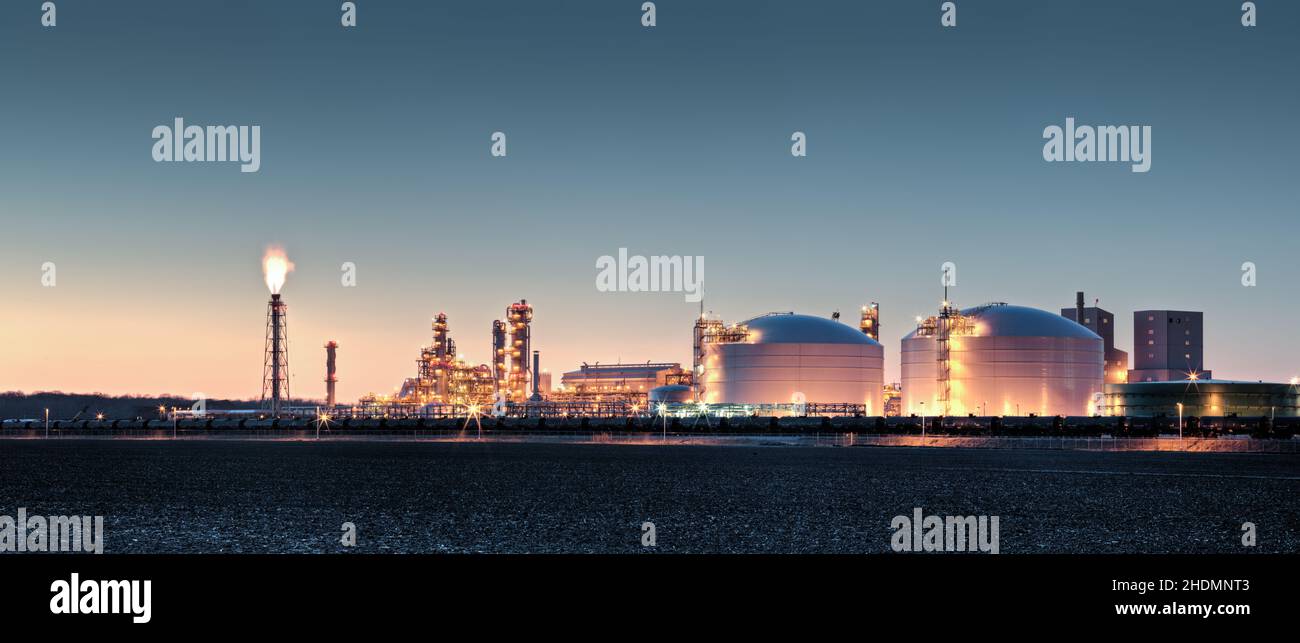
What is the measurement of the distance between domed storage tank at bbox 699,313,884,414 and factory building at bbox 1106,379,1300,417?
2577cm

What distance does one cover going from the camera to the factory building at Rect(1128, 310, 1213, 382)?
183 metres

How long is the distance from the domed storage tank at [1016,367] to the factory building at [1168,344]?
75.0 meters

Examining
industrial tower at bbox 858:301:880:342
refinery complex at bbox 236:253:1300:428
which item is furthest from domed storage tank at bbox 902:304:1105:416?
industrial tower at bbox 858:301:880:342

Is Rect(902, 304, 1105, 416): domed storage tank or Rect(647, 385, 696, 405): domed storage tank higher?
Rect(902, 304, 1105, 416): domed storage tank

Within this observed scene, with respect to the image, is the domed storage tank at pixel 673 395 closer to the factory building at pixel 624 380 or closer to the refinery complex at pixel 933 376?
the refinery complex at pixel 933 376

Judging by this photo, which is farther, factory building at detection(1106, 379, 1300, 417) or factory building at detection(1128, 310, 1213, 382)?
factory building at detection(1128, 310, 1213, 382)

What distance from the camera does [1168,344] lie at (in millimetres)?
183625

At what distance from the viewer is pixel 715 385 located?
12469 centimetres

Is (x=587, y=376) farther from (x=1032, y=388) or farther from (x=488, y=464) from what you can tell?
(x=488, y=464)

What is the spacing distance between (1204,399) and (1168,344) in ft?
259

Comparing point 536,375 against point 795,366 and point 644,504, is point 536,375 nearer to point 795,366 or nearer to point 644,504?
point 795,366

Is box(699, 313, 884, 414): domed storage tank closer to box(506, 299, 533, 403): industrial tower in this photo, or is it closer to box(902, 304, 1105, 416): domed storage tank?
box(902, 304, 1105, 416): domed storage tank
